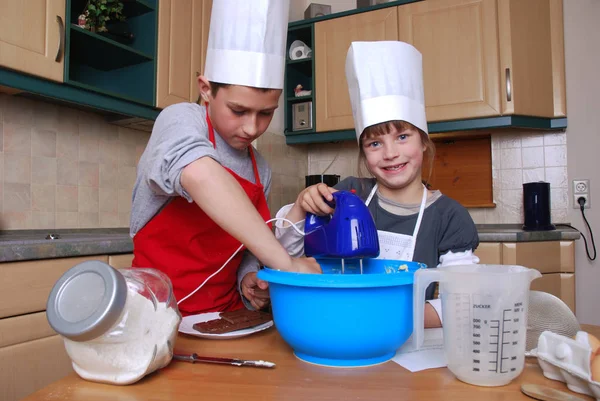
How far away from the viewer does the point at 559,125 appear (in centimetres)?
248

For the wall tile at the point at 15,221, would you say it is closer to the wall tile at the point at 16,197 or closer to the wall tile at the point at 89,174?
the wall tile at the point at 16,197

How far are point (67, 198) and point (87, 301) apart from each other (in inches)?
63.4

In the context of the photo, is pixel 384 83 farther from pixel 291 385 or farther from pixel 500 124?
pixel 500 124

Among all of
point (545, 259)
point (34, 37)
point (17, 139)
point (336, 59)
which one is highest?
point (336, 59)

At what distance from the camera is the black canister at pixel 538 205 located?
2.35 meters

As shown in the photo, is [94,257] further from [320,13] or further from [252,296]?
[320,13]

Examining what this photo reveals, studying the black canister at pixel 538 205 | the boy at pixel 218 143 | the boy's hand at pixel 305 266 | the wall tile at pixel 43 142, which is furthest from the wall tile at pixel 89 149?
the black canister at pixel 538 205

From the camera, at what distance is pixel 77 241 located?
144 cm

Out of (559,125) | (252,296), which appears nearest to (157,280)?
(252,296)

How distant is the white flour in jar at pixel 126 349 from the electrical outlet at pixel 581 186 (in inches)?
101

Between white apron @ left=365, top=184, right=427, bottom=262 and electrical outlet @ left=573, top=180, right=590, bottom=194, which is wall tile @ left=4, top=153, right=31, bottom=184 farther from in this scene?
electrical outlet @ left=573, top=180, right=590, bottom=194

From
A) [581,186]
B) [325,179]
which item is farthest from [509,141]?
[325,179]

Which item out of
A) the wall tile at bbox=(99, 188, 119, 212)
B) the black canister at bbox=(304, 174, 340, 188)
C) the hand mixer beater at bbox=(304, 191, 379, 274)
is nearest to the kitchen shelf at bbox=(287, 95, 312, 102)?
the black canister at bbox=(304, 174, 340, 188)

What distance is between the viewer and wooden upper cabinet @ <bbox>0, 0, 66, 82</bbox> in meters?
1.46
